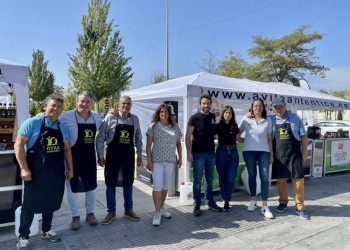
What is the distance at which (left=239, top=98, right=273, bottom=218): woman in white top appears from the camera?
4422mm

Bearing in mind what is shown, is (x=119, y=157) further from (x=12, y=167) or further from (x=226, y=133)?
(x=226, y=133)

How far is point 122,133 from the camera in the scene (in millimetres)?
3941

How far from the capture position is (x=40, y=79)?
29359 millimetres

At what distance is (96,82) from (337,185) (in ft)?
50.1

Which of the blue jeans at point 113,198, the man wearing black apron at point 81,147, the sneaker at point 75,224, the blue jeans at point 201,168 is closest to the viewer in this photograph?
the man wearing black apron at point 81,147

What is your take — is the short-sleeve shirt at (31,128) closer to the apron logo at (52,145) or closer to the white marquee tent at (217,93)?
the apron logo at (52,145)

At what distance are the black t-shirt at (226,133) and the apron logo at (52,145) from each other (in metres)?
2.26

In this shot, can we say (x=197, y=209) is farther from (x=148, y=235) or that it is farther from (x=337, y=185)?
(x=337, y=185)

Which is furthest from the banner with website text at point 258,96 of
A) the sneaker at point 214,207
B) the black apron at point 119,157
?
the sneaker at point 214,207

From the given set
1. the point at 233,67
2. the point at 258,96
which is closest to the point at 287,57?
the point at 233,67

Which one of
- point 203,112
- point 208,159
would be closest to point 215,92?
point 203,112

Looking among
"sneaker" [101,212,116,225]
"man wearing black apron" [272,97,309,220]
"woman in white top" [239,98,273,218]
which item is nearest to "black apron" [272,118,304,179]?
"man wearing black apron" [272,97,309,220]

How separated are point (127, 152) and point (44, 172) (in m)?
1.10

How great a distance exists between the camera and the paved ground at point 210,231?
346 cm
